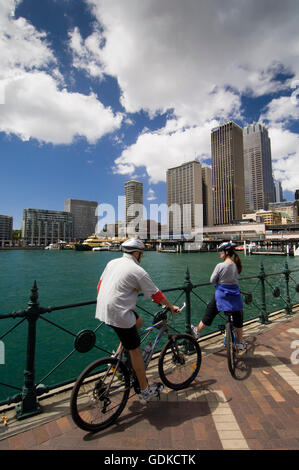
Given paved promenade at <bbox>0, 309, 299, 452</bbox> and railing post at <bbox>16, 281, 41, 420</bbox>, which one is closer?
paved promenade at <bbox>0, 309, 299, 452</bbox>

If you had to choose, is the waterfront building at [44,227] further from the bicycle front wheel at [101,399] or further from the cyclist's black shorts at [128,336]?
the cyclist's black shorts at [128,336]

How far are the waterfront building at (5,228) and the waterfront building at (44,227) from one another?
57.3 ft

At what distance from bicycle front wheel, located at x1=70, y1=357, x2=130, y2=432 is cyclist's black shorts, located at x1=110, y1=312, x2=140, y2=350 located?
0.90 feet

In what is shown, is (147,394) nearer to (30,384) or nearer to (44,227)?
(30,384)

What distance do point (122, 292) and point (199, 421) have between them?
1.79m

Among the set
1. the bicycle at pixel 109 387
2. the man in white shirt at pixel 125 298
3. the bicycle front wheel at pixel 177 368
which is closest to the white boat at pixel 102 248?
the bicycle front wheel at pixel 177 368

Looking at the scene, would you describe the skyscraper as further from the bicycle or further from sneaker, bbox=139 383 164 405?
sneaker, bbox=139 383 164 405

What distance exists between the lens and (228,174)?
182 metres

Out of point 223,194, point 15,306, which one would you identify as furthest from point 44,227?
point 15,306

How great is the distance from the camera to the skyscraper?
179 m

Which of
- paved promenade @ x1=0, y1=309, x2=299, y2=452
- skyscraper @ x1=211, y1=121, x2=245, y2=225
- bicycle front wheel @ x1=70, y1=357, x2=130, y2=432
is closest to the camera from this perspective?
paved promenade @ x1=0, y1=309, x2=299, y2=452

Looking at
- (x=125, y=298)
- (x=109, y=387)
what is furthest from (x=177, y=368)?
(x=125, y=298)

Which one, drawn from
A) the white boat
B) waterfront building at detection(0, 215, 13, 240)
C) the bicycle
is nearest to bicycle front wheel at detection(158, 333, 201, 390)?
the bicycle

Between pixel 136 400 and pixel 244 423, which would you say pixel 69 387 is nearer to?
pixel 136 400
